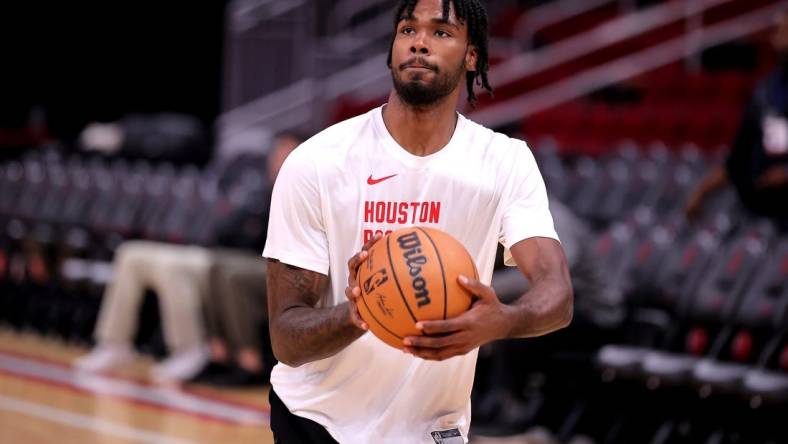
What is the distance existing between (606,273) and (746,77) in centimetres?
521

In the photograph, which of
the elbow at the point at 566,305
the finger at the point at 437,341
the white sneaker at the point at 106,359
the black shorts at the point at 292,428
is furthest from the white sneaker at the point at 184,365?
the finger at the point at 437,341

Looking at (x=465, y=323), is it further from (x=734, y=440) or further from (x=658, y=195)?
(x=658, y=195)

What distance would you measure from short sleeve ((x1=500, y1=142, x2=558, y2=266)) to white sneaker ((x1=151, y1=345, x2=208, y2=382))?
5.56 m

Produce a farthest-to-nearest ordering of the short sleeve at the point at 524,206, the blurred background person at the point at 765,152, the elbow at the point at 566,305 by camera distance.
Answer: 1. the blurred background person at the point at 765,152
2. the short sleeve at the point at 524,206
3. the elbow at the point at 566,305

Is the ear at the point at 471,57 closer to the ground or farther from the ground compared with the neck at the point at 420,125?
farther from the ground

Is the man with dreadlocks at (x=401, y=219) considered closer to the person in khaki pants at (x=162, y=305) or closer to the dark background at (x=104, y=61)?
the person in khaki pants at (x=162, y=305)

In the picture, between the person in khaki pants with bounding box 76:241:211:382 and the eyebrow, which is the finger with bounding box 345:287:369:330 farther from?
the person in khaki pants with bounding box 76:241:211:382

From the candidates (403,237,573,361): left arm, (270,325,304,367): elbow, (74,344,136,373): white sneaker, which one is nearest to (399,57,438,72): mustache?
(403,237,573,361): left arm

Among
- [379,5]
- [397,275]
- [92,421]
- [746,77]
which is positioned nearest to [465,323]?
[397,275]

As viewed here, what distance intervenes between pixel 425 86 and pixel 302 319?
22.1 inches

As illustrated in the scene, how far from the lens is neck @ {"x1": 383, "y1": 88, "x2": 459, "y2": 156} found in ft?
9.21

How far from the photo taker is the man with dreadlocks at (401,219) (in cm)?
270

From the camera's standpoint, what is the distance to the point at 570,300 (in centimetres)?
268

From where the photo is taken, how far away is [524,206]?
2.80m
